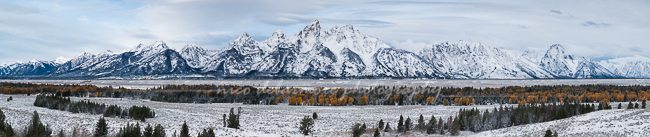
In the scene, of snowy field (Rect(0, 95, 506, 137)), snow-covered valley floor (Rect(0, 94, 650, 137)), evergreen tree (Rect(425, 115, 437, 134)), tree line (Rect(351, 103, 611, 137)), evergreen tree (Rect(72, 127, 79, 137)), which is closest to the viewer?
evergreen tree (Rect(72, 127, 79, 137))

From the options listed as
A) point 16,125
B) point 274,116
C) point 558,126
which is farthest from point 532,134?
point 16,125

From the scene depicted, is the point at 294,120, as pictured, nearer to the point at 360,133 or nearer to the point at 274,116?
the point at 274,116

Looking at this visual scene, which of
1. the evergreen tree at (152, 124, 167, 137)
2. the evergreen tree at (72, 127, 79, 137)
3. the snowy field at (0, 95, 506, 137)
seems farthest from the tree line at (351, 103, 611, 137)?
the evergreen tree at (72, 127, 79, 137)

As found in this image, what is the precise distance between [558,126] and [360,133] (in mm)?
13150

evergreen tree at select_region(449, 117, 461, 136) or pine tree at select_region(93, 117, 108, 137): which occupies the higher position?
pine tree at select_region(93, 117, 108, 137)

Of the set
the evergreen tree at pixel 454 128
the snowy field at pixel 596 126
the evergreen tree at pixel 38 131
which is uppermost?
the evergreen tree at pixel 38 131

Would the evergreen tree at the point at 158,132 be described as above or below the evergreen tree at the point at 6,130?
below

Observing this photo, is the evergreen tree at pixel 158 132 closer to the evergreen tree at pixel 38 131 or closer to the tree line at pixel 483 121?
the evergreen tree at pixel 38 131

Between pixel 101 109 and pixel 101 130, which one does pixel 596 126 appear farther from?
pixel 101 109

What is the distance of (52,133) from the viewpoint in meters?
42.7

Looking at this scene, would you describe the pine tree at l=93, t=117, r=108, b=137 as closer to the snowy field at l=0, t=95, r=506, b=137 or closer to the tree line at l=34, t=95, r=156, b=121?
the snowy field at l=0, t=95, r=506, b=137

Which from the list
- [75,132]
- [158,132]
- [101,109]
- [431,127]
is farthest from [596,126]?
[101,109]

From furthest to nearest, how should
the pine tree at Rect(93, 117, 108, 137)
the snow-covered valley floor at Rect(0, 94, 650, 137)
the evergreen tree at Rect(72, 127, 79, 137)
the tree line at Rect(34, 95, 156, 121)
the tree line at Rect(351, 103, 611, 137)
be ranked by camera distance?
the tree line at Rect(34, 95, 156, 121) → the tree line at Rect(351, 103, 611, 137) → the snow-covered valley floor at Rect(0, 94, 650, 137) → the pine tree at Rect(93, 117, 108, 137) → the evergreen tree at Rect(72, 127, 79, 137)

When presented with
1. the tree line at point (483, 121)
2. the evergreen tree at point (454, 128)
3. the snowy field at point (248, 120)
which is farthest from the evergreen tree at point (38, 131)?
the evergreen tree at point (454, 128)
